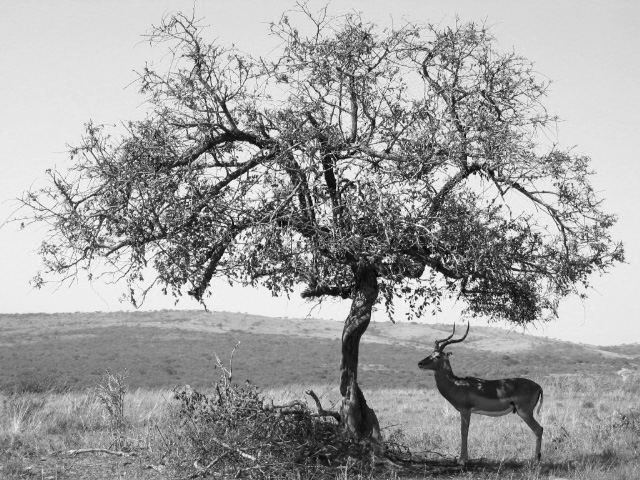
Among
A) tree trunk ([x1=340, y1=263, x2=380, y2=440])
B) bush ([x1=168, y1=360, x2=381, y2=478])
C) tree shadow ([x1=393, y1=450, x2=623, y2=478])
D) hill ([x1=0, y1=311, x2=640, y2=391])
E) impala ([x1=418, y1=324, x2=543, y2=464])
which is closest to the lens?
bush ([x1=168, y1=360, x2=381, y2=478])

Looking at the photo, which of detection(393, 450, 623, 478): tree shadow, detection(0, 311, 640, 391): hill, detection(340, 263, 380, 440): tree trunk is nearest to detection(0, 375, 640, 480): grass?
detection(393, 450, 623, 478): tree shadow

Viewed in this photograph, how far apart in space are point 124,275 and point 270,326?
80266mm

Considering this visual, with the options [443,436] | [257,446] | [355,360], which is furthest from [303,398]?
[257,446]

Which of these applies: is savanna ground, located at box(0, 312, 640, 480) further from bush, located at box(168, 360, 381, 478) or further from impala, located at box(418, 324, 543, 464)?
impala, located at box(418, 324, 543, 464)

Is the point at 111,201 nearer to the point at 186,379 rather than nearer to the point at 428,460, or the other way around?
the point at 428,460

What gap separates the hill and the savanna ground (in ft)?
0.80

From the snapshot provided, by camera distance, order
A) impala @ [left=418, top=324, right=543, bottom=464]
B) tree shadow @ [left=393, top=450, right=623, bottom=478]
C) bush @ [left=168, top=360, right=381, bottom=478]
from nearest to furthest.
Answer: bush @ [left=168, top=360, right=381, bottom=478] < tree shadow @ [left=393, top=450, right=623, bottom=478] < impala @ [left=418, top=324, right=543, bottom=464]

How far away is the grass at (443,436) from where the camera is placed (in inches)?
531

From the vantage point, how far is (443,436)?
18594mm

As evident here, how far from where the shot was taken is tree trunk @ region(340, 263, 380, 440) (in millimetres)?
13703

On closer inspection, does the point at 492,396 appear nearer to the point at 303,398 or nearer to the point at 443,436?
the point at 443,436

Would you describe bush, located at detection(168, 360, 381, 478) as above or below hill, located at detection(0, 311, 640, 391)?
above

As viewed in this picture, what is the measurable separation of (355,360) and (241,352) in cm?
5442

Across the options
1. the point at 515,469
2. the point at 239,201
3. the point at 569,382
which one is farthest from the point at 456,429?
the point at 569,382
